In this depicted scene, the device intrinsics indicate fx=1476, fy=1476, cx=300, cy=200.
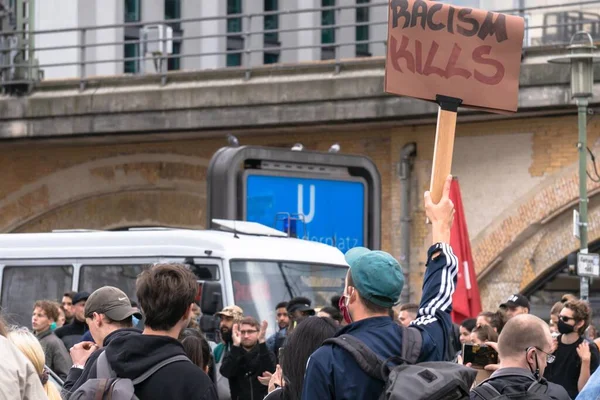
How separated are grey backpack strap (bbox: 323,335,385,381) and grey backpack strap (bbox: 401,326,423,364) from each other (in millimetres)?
116

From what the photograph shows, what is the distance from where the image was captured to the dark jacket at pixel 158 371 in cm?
545

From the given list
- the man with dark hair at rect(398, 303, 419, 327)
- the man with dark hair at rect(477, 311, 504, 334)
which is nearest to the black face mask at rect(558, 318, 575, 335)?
the man with dark hair at rect(477, 311, 504, 334)

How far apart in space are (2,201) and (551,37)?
10945mm

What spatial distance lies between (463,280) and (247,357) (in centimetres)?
785

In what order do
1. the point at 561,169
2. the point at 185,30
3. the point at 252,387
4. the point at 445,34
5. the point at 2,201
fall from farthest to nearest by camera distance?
the point at 185,30 → the point at 2,201 → the point at 561,169 → the point at 252,387 → the point at 445,34

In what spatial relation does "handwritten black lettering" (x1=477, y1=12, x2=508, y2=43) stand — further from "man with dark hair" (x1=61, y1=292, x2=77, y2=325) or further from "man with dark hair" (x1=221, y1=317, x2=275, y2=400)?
"man with dark hair" (x1=61, y1=292, x2=77, y2=325)

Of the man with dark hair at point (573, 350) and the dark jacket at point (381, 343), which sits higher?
the dark jacket at point (381, 343)

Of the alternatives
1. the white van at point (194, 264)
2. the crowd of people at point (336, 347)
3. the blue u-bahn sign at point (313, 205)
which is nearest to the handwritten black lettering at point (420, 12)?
the crowd of people at point (336, 347)

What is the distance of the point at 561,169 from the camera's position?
73.7 feet

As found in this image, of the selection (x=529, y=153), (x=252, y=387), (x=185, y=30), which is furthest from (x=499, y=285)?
(x=185, y=30)

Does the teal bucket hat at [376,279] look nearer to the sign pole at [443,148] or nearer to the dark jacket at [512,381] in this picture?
the sign pole at [443,148]

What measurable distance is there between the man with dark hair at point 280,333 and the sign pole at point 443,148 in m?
6.74

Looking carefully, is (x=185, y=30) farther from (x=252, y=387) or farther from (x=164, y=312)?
(x=164, y=312)

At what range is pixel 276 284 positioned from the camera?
50.2 feet
